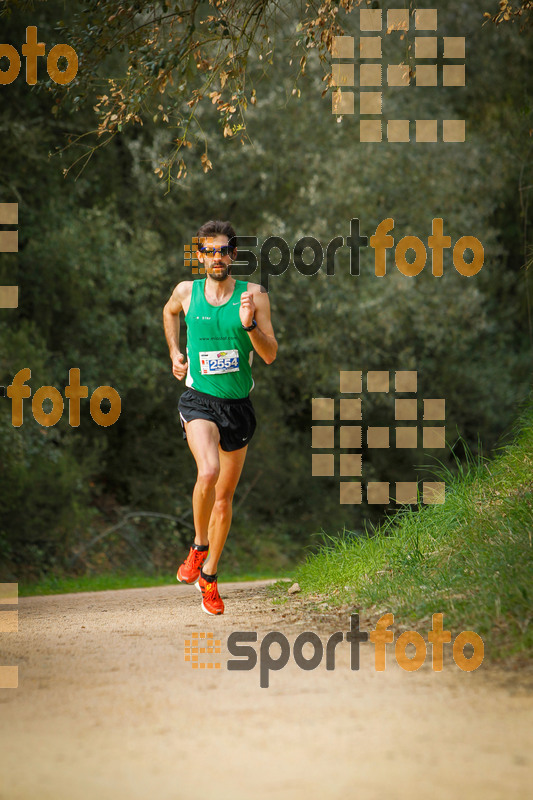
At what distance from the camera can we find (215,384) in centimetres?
685

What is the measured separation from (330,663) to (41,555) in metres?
12.1

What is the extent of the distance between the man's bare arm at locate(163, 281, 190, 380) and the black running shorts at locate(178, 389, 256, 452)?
0.60 ft

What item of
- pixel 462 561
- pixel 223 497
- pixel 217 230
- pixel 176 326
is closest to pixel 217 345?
pixel 176 326

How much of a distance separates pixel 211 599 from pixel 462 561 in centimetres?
176

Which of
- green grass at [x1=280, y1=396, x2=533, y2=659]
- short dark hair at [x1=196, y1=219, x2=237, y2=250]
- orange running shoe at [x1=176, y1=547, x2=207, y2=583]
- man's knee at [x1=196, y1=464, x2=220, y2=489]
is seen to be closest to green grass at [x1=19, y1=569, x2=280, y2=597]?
green grass at [x1=280, y1=396, x2=533, y2=659]

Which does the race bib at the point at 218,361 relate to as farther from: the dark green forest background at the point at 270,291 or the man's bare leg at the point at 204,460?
the dark green forest background at the point at 270,291

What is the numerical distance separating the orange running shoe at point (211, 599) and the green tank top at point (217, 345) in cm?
134

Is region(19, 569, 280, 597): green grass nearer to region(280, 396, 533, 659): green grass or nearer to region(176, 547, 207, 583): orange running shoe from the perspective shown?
region(280, 396, 533, 659): green grass

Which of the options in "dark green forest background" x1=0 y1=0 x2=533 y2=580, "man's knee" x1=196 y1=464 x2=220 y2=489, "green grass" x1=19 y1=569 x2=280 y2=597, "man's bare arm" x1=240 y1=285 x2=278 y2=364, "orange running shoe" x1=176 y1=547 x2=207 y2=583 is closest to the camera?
"man's bare arm" x1=240 y1=285 x2=278 y2=364

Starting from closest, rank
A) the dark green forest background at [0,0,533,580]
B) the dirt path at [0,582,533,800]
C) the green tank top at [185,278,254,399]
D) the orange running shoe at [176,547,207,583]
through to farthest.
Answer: the dirt path at [0,582,533,800]
the green tank top at [185,278,254,399]
the orange running shoe at [176,547,207,583]
the dark green forest background at [0,0,533,580]

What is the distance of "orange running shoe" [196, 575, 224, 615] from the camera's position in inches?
262

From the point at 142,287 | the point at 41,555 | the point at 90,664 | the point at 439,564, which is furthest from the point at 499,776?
the point at 142,287

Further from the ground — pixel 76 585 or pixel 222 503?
pixel 222 503

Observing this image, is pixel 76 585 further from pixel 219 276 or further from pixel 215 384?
pixel 219 276
